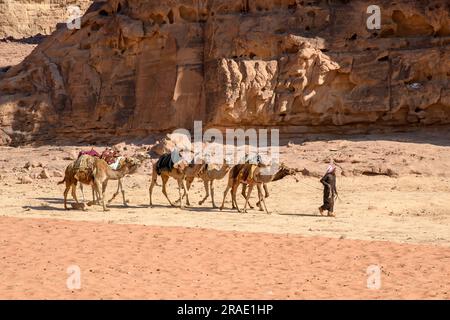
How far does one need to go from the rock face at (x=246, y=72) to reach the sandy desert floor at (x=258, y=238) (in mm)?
2772

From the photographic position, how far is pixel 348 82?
101ft

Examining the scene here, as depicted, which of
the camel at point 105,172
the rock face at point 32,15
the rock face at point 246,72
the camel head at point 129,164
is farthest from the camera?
the rock face at point 32,15

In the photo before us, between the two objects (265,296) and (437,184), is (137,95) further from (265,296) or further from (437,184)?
(265,296)

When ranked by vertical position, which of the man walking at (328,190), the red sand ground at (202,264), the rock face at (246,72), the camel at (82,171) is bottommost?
the red sand ground at (202,264)

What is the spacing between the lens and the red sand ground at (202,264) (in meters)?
12.5

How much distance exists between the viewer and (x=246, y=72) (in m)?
30.9

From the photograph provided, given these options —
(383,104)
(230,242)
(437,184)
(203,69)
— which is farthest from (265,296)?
(203,69)

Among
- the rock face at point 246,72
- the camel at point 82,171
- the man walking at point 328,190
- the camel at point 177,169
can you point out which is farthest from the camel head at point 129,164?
the rock face at point 246,72

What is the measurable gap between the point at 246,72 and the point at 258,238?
14753 mm

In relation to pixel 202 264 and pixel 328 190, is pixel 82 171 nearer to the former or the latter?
pixel 328 190

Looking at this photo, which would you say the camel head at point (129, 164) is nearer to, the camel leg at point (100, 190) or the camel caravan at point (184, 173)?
the camel caravan at point (184, 173)

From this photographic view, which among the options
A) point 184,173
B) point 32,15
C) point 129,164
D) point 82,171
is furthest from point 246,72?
point 32,15

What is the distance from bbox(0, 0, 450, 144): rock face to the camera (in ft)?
98.9

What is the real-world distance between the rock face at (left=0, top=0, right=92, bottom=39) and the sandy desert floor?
85.3 ft
